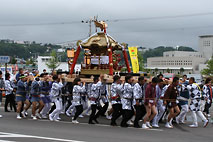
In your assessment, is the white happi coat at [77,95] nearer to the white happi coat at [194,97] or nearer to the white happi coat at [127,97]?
the white happi coat at [127,97]

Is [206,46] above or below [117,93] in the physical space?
above

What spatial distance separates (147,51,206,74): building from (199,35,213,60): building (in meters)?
2.15

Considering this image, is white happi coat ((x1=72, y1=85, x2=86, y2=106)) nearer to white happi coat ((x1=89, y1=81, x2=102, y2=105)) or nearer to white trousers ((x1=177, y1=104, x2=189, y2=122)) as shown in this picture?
white happi coat ((x1=89, y1=81, x2=102, y2=105))

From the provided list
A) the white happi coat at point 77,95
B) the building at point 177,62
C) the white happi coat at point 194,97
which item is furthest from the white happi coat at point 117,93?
the building at point 177,62

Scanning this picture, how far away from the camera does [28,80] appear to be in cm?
1406

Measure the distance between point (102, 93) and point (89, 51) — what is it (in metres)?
5.89

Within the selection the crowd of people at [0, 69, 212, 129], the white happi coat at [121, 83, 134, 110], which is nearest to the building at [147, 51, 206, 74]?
the crowd of people at [0, 69, 212, 129]

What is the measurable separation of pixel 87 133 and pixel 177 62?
12673cm

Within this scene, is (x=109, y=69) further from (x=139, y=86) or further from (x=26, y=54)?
(x=26, y=54)

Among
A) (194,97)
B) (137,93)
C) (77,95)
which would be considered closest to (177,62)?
(194,97)

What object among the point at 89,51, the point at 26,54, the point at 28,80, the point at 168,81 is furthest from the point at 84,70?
the point at 26,54

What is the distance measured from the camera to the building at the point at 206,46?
456ft

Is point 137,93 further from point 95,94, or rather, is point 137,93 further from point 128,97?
point 95,94

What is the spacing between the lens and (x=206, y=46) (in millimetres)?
141375
